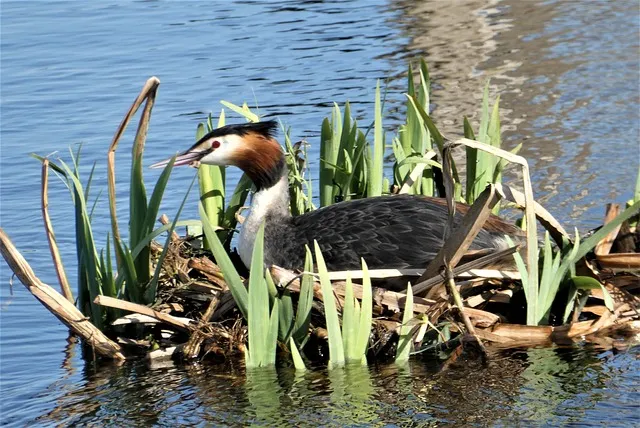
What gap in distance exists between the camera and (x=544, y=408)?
5.15 m

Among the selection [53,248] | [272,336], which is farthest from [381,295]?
[53,248]

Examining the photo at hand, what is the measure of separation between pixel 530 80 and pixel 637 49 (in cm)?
177

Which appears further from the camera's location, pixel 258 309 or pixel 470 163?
pixel 470 163

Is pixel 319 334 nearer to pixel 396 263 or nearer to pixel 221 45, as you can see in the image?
pixel 396 263

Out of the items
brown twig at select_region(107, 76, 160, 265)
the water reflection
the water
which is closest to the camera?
the water

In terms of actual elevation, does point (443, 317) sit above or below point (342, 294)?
below

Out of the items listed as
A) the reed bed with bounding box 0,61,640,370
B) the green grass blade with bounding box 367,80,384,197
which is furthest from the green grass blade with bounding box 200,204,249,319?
the green grass blade with bounding box 367,80,384,197

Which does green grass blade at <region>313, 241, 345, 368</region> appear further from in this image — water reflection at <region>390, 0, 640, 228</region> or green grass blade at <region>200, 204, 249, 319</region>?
water reflection at <region>390, 0, 640, 228</region>

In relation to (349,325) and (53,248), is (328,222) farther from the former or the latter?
(53,248)

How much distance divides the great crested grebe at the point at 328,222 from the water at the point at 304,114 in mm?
724

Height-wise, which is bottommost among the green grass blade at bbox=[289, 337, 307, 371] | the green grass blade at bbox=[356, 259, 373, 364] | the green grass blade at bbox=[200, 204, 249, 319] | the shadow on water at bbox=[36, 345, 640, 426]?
the shadow on water at bbox=[36, 345, 640, 426]

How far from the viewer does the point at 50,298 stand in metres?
6.00

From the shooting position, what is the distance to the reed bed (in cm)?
555

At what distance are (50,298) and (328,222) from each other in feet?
5.09
